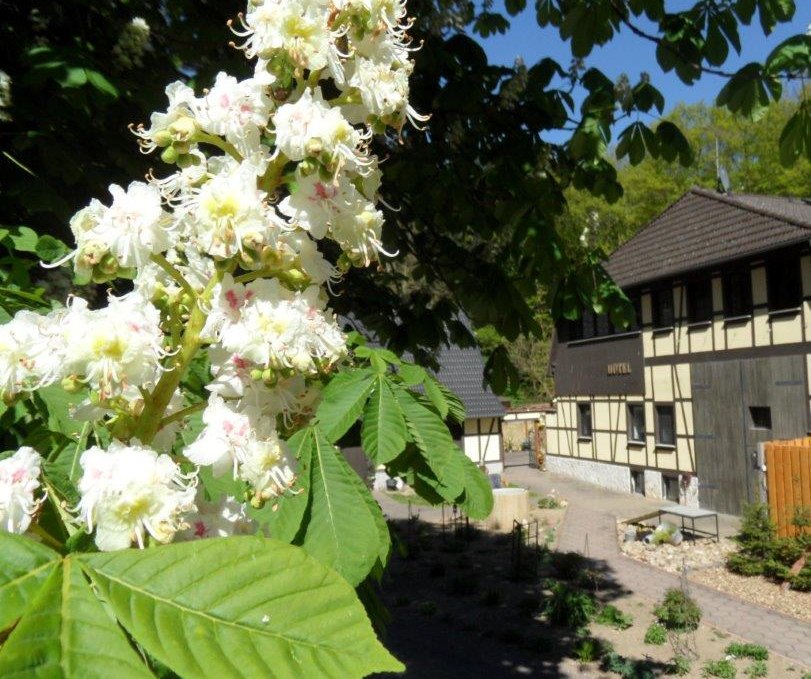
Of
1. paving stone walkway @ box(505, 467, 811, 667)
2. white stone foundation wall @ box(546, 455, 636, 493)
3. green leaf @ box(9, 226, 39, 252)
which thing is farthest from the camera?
white stone foundation wall @ box(546, 455, 636, 493)

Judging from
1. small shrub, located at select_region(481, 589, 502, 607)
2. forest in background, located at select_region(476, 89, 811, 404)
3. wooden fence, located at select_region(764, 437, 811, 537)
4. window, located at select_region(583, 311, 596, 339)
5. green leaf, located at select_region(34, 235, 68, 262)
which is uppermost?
forest in background, located at select_region(476, 89, 811, 404)

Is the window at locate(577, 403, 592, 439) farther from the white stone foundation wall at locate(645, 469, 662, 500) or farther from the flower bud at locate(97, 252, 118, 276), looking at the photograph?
the flower bud at locate(97, 252, 118, 276)

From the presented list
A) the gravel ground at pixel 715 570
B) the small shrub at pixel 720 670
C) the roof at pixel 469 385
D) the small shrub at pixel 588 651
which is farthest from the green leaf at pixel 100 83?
the roof at pixel 469 385

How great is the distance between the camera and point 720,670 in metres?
8.23

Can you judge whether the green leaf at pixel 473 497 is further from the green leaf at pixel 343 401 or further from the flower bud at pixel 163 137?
the flower bud at pixel 163 137

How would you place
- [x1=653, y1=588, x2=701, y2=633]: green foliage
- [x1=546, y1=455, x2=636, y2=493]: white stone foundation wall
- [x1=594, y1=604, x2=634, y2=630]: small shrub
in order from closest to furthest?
[x1=653, y1=588, x2=701, y2=633]: green foliage, [x1=594, y1=604, x2=634, y2=630]: small shrub, [x1=546, y1=455, x2=636, y2=493]: white stone foundation wall

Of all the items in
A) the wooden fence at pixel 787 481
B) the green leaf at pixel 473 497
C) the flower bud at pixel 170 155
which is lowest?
the wooden fence at pixel 787 481

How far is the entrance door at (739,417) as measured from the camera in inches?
593

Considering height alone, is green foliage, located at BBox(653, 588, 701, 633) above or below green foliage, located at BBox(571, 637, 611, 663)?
above

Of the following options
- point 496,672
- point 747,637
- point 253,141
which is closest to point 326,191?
point 253,141

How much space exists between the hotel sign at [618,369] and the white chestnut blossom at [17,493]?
1983cm

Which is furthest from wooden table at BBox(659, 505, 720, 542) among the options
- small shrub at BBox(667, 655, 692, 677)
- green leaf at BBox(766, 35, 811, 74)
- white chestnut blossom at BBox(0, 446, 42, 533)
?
white chestnut blossom at BBox(0, 446, 42, 533)

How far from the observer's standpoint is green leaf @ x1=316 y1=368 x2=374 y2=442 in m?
1.98

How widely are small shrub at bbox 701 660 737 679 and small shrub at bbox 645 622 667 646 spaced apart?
2.78 feet
